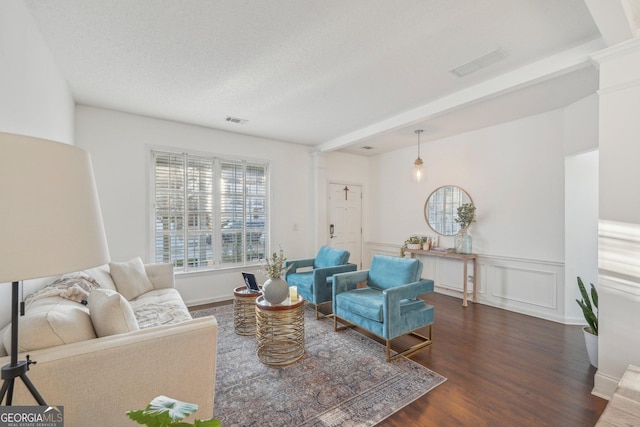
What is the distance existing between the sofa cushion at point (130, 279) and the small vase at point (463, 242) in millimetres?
4403

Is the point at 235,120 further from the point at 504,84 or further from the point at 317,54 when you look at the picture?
the point at 504,84

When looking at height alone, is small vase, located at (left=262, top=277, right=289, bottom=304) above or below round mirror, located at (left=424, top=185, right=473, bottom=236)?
below

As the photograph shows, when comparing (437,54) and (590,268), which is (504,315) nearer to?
(590,268)

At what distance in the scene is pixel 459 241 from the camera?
4422 millimetres

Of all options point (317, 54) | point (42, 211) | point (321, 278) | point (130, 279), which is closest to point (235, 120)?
point (317, 54)

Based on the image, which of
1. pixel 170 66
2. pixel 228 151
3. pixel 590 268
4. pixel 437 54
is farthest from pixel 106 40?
pixel 590 268

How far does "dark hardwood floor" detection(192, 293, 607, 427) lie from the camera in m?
1.86

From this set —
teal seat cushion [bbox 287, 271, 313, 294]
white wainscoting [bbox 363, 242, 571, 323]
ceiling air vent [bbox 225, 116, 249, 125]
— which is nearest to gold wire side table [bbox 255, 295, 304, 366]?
teal seat cushion [bbox 287, 271, 313, 294]

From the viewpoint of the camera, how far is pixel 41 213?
73cm

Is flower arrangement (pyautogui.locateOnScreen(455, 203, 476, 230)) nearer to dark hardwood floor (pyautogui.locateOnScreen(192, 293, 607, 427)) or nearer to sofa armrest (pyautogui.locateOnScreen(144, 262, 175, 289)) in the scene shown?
dark hardwood floor (pyautogui.locateOnScreen(192, 293, 607, 427))

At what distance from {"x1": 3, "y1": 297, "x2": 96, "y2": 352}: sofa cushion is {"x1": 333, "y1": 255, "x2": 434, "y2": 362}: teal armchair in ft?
6.99
